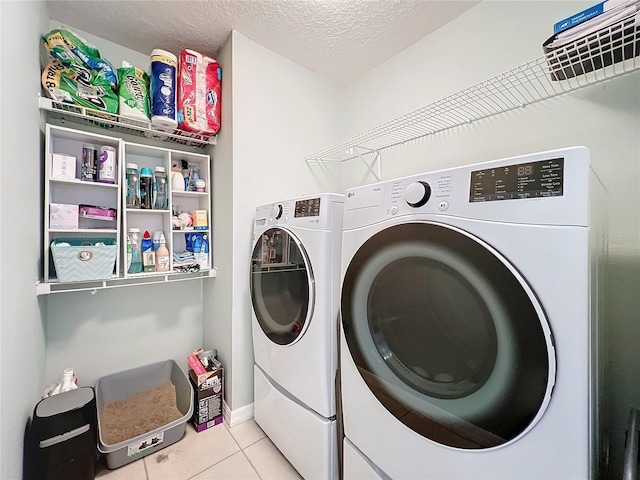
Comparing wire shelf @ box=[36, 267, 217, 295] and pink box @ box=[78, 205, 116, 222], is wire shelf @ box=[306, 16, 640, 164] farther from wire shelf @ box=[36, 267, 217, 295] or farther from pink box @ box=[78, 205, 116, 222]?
pink box @ box=[78, 205, 116, 222]

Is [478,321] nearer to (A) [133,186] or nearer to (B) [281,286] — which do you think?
(B) [281,286]

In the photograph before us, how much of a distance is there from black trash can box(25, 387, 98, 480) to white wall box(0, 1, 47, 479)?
4cm

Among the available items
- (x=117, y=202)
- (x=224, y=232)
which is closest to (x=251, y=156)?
(x=224, y=232)

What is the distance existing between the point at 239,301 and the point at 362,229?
99cm

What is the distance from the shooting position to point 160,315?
5.61 feet

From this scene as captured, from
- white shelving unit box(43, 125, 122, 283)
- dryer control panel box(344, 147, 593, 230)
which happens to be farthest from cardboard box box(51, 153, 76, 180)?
dryer control panel box(344, 147, 593, 230)

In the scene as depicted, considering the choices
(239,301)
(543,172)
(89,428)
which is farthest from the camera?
(239,301)

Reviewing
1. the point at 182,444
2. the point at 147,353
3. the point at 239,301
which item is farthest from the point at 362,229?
the point at 147,353

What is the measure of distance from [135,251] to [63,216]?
1.14ft

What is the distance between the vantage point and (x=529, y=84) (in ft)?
3.76

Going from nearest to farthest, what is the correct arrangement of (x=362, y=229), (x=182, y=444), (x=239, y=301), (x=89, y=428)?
(x=362, y=229) → (x=89, y=428) → (x=182, y=444) → (x=239, y=301)

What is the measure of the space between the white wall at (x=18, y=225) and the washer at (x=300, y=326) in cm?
87

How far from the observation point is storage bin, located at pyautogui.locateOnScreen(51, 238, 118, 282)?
1.17 meters

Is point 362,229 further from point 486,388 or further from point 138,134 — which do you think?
point 138,134
